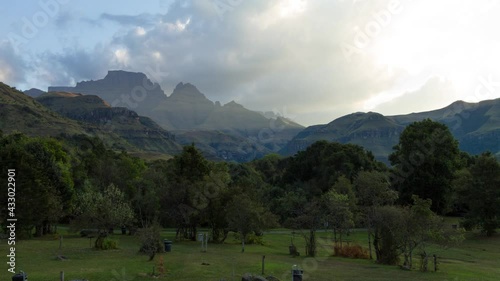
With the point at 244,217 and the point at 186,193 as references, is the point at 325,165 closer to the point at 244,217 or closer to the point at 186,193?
the point at 186,193

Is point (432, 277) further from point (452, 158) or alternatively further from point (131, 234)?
point (452, 158)

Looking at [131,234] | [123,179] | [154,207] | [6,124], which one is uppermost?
[6,124]

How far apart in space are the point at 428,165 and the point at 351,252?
44514 millimetres

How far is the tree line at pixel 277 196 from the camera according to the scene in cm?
3997

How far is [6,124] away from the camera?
606ft

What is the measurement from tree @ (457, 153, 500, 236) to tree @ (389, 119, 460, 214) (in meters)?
13.0

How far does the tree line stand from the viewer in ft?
131

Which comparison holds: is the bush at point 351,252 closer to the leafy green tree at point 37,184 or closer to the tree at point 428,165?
the leafy green tree at point 37,184

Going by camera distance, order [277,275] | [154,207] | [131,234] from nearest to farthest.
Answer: [277,275], [154,207], [131,234]

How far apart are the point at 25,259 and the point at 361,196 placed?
115 feet

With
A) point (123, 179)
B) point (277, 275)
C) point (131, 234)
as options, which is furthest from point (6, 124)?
point (277, 275)

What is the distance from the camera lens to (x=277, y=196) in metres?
93.9

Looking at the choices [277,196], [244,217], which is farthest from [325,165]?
[244,217]

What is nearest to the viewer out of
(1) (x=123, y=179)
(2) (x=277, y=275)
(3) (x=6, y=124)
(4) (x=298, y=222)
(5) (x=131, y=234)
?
(2) (x=277, y=275)
